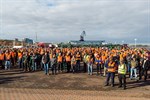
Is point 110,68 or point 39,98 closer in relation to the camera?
point 39,98

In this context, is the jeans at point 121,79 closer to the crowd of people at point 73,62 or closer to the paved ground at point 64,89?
the paved ground at point 64,89

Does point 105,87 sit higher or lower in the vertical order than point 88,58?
lower

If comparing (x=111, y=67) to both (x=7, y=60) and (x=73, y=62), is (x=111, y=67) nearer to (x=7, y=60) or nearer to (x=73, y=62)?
(x=73, y=62)

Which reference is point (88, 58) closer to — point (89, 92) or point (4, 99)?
point (89, 92)

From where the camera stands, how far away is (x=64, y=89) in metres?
15.1

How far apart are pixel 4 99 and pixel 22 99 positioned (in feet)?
2.48

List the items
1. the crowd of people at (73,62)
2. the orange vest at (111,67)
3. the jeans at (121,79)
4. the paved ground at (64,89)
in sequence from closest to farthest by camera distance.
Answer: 1. the paved ground at (64,89)
2. the jeans at (121,79)
3. the orange vest at (111,67)
4. the crowd of people at (73,62)

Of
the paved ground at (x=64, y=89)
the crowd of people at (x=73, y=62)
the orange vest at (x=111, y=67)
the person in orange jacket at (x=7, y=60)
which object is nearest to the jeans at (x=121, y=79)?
the paved ground at (x=64, y=89)

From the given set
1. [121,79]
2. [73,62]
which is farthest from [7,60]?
[121,79]

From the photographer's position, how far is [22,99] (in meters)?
12.0

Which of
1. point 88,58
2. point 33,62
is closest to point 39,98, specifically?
point 88,58

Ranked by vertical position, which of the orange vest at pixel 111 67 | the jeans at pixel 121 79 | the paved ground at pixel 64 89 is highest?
the orange vest at pixel 111 67

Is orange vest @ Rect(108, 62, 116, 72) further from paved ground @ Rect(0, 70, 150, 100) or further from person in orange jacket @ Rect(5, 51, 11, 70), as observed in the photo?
person in orange jacket @ Rect(5, 51, 11, 70)

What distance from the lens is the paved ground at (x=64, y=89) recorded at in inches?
→ 510
